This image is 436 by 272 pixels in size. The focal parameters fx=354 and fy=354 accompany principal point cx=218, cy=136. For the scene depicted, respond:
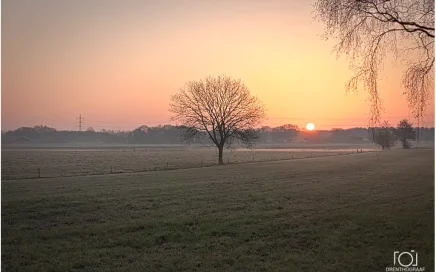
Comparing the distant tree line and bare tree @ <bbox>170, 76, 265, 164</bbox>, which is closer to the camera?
bare tree @ <bbox>170, 76, 265, 164</bbox>

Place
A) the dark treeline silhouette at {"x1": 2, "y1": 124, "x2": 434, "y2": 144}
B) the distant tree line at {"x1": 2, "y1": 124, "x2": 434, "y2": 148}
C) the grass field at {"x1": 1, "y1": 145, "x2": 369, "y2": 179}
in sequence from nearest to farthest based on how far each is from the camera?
1. the grass field at {"x1": 1, "y1": 145, "x2": 369, "y2": 179}
2. the distant tree line at {"x1": 2, "y1": 124, "x2": 434, "y2": 148}
3. the dark treeline silhouette at {"x1": 2, "y1": 124, "x2": 434, "y2": 144}

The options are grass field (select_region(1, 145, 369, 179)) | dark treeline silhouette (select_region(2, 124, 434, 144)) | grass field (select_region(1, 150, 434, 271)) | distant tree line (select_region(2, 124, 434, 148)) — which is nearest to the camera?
grass field (select_region(1, 150, 434, 271))

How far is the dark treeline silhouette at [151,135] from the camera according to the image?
117619 millimetres

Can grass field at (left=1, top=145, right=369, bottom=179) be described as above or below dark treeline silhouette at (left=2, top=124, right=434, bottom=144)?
below

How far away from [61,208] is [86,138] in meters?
153

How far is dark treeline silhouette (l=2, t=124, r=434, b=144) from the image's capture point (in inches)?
4631

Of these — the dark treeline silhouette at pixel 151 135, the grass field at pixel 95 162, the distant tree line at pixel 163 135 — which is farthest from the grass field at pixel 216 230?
the dark treeline silhouette at pixel 151 135

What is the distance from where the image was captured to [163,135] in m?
138

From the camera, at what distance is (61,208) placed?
13.8 meters

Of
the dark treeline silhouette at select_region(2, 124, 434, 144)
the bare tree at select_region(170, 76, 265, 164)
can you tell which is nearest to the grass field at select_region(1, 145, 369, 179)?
the bare tree at select_region(170, 76, 265, 164)

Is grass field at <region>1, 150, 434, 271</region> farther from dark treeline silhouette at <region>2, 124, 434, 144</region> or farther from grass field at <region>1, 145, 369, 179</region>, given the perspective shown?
dark treeline silhouette at <region>2, 124, 434, 144</region>

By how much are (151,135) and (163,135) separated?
8.68 meters

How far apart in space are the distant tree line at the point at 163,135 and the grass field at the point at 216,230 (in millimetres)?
66283

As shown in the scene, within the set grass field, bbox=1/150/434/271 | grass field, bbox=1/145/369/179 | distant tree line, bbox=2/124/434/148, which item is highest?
distant tree line, bbox=2/124/434/148
